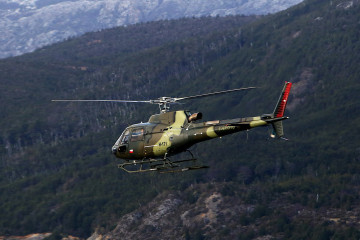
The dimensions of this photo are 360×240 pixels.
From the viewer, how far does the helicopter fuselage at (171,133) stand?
70562 millimetres

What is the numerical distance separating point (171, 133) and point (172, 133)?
11cm

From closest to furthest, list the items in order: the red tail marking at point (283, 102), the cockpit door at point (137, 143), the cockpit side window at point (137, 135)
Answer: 1. the red tail marking at point (283, 102)
2. the cockpit door at point (137, 143)
3. the cockpit side window at point (137, 135)

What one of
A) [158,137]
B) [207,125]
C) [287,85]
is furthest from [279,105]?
[158,137]

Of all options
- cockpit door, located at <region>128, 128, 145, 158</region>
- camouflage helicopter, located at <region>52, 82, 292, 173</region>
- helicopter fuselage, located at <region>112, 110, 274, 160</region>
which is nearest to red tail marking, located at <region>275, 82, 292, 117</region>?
camouflage helicopter, located at <region>52, 82, 292, 173</region>

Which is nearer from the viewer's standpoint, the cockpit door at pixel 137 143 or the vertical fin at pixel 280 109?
the vertical fin at pixel 280 109

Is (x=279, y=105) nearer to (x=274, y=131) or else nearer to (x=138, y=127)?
(x=274, y=131)

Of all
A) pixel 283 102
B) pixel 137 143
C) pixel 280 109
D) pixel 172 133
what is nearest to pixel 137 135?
pixel 137 143

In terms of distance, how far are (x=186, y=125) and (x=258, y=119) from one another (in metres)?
6.81

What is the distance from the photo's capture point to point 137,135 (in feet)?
247

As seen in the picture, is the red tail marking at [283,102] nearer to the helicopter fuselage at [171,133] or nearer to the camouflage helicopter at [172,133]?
the camouflage helicopter at [172,133]

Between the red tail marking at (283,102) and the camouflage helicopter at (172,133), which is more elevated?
the red tail marking at (283,102)

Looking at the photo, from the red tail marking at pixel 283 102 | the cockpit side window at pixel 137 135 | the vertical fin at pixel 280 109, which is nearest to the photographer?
the vertical fin at pixel 280 109

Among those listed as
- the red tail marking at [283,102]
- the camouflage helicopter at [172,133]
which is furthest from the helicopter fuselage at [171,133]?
the red tail marking at [283,102]

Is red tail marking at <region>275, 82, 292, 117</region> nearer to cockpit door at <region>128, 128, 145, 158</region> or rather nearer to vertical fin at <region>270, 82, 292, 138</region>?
vertical fin at <region>270, 82, 292, 138</region>
